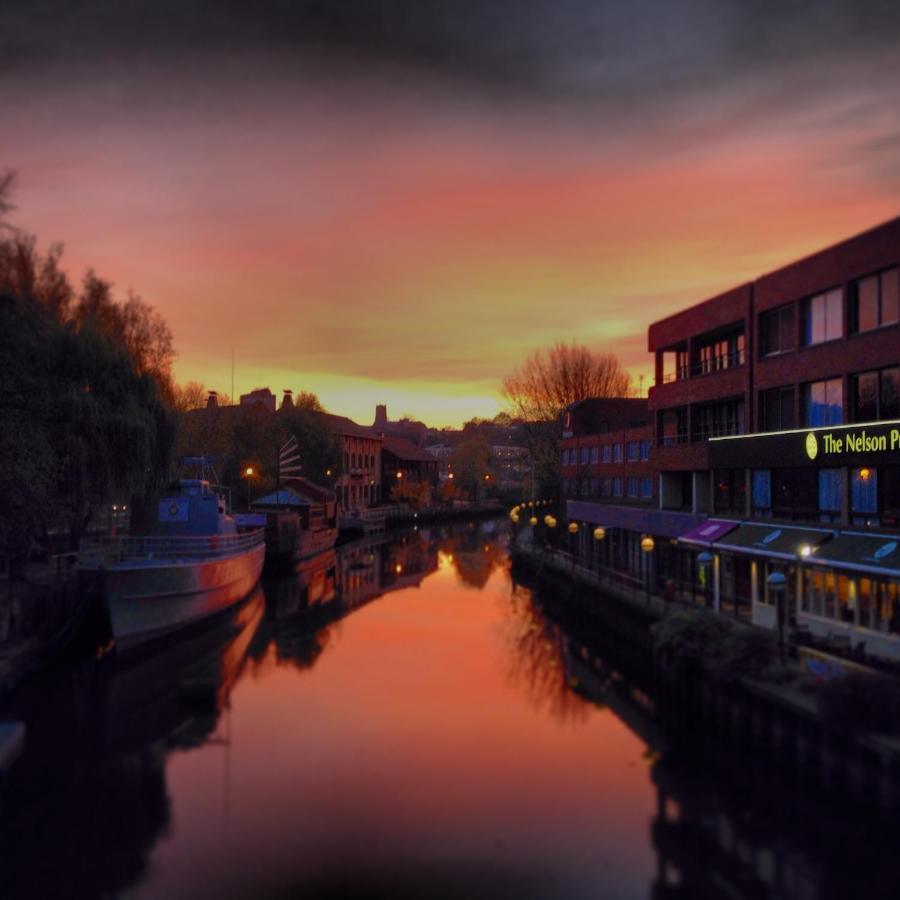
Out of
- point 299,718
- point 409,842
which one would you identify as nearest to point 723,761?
point 409,842

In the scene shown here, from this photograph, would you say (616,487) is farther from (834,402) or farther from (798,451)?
(834,402)

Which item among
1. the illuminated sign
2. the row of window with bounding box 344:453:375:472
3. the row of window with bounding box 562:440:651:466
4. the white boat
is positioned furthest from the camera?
the row of window with bounding box 344:453:375:472

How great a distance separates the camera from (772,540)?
2800cm

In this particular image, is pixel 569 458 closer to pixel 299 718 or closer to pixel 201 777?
pixel 299 718

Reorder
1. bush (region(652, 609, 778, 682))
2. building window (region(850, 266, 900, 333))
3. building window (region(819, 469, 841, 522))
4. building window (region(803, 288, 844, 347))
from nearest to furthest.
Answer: bush (region(652, 609, 778, 682))
building window (region(850, 266, 900, 333))
building window (region(819, 469, 841, 522))
building window (region(803, 288, 844, 347))

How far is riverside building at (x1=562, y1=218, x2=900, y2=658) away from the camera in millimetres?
24547

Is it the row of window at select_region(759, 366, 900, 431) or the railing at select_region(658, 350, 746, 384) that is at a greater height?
the railing at select_region(658, 350, 746, 384)

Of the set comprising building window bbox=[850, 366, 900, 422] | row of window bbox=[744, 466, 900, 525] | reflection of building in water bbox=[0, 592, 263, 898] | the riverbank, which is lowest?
reflection of building in water bbox=[0, 592, 263, 898]

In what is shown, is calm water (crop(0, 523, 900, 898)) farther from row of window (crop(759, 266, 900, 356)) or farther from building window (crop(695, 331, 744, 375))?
building window (crop(695, 331, 744, 375))

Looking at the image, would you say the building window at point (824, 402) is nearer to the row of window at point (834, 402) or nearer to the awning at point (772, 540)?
the row of window at point (834, 402)

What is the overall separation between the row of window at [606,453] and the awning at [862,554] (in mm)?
29856

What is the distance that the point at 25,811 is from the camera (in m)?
15.8

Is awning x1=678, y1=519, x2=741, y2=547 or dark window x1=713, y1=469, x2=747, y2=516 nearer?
awning x1=678, y1=519, x2=741, y2=547

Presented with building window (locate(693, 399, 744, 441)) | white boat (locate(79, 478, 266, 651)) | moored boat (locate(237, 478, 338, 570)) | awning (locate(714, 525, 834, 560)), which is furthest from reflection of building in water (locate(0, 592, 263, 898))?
moored boat (locate(237, 478, 338, 570))
